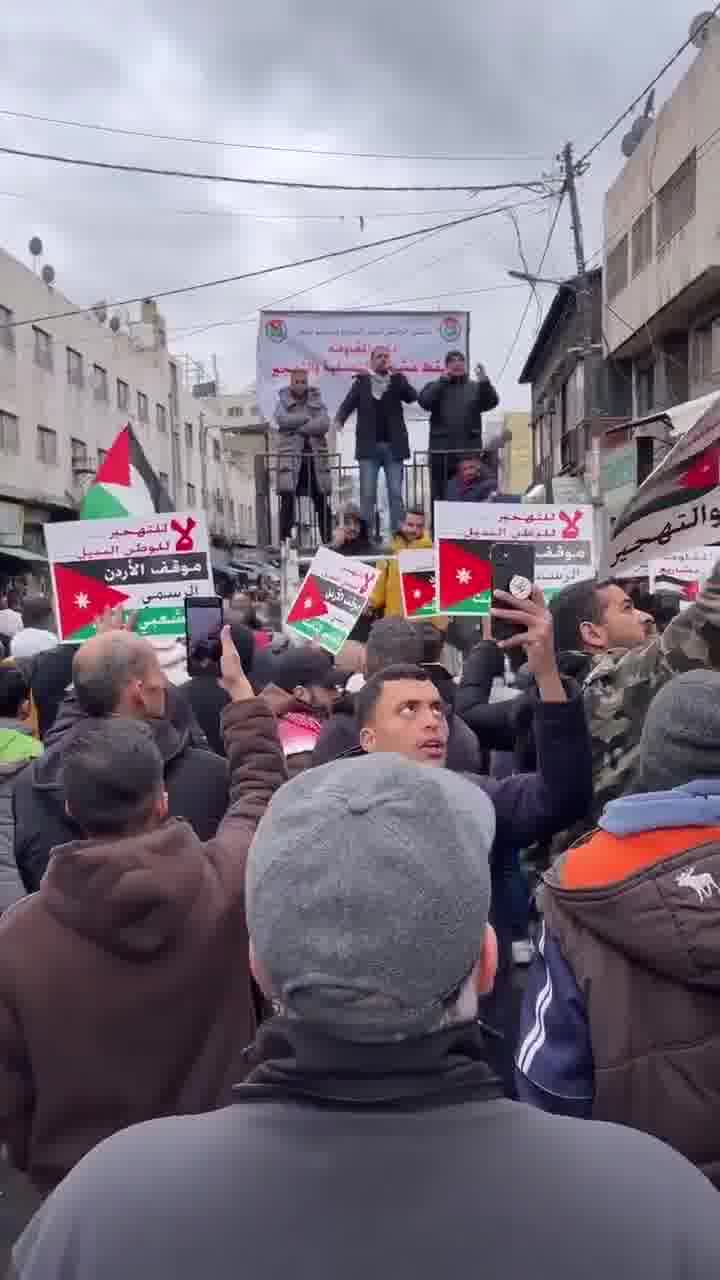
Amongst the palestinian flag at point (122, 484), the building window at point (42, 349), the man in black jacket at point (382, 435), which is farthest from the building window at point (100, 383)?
the palestinian flag at point (122, 484)

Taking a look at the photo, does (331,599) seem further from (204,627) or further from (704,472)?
(204,627)

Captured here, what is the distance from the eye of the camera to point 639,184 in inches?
868

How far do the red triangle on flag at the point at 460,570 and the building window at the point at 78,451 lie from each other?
3275cm

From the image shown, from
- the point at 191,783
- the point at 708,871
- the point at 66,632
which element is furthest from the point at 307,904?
the point at 66,632

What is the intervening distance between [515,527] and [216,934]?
484 cm

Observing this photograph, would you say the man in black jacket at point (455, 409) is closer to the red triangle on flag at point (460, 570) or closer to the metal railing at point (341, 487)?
the metal railing at point (341, 487)

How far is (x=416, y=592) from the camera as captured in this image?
7629mm

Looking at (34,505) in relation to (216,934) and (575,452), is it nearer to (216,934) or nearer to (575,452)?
(575,452)

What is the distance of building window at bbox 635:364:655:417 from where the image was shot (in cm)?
2389

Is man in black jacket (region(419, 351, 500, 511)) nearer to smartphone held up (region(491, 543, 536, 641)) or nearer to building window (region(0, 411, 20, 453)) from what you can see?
smartphone held up (region(491, 543, 536, 641))

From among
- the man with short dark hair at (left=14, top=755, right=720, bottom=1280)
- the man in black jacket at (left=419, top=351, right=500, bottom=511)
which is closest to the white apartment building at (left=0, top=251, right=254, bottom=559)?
the man in black jacket at (left=419, top=351, right=500, bottom=511)

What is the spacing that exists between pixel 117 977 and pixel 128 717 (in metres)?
0.98

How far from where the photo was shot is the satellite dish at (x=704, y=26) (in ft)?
55.8

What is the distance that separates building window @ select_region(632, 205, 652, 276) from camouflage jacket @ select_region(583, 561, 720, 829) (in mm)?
19991
